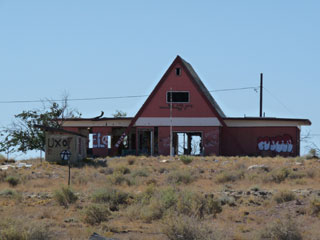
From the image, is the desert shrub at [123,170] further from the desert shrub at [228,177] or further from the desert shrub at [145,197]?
the desert shrub at [145,197]

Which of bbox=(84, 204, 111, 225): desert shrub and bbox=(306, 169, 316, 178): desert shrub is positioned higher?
bbox=(306, 169, 316, 178): desert shrub

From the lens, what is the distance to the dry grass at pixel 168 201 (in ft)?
56.9

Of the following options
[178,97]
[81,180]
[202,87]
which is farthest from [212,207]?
[202,87]

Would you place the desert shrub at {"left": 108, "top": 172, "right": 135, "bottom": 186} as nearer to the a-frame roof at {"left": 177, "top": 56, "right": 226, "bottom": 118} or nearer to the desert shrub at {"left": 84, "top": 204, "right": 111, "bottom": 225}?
the desert shrub at {"left": 84, "top": 204, "right": 111, "bottom": 225}

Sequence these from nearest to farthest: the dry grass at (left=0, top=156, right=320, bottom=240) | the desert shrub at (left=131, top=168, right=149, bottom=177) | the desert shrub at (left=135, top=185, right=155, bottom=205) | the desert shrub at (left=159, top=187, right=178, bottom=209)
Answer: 1. the dry grass at (left=0, top=156, right=320, bottom=240)
2. the desert shrub at (left=159, top=187, right=178, bottom=209)
3. the desert shrub at (left=135, top=185, right=155, bottom=205)
4. the desert shrub at (left=131, top=168, right=149, bottom=177)

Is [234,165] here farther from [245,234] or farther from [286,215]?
[245,234]

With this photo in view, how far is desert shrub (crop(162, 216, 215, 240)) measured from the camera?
14898mm

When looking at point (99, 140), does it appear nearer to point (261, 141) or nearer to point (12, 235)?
point (261, 141)

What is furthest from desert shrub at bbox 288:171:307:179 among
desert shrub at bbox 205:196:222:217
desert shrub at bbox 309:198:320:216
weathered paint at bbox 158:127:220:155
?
weathered paint at bbox 158:127:220:155

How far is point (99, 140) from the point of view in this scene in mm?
54719

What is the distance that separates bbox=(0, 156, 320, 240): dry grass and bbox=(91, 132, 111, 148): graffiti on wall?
44.8ft

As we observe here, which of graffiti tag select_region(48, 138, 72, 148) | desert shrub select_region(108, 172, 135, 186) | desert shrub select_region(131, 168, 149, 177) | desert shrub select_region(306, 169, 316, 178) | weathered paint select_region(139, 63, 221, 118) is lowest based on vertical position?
desert shrub select_region(108, 172, 135, 186)

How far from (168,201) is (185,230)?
A: 19.3 feet

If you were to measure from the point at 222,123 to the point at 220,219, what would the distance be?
32.2 meters
